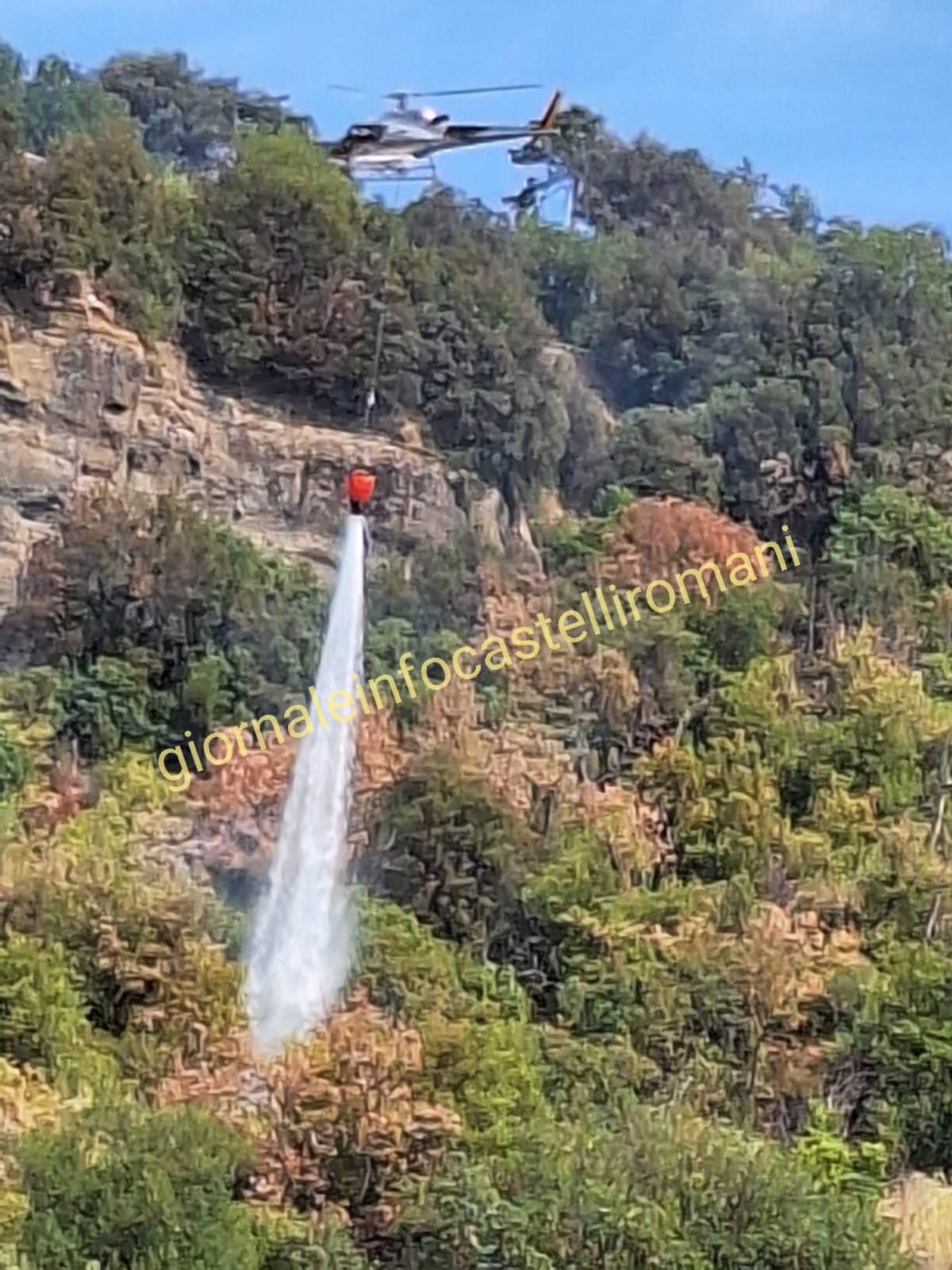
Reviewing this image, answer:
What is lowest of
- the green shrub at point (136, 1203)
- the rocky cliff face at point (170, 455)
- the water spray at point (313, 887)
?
the green shrub at point (136, 1203)

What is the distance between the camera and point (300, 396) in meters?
20.8

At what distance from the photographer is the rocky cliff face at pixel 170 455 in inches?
733

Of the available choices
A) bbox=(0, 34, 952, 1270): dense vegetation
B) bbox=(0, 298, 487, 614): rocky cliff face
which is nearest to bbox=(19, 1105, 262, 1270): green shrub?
bbox=(0, 34, 952, 1270): dense vegetation

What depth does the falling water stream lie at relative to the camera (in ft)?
42.8

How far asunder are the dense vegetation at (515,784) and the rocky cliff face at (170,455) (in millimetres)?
403

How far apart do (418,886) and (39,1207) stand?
521cm

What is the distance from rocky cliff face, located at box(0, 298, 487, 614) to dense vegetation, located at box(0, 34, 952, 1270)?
40cm

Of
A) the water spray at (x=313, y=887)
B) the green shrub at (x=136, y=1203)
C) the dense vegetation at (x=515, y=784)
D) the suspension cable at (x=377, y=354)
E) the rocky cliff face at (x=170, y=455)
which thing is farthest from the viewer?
the suspension cable at (x=377, y=354)

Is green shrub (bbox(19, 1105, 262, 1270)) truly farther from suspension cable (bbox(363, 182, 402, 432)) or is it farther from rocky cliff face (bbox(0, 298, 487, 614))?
suspension cable (bbox(363, 182, 402, 432))

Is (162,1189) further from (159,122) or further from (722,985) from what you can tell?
(159,122)

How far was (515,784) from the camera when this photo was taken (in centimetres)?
1498

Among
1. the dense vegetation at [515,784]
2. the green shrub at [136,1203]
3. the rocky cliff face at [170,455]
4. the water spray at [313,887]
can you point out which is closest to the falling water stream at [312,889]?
the water spray at [313,887]

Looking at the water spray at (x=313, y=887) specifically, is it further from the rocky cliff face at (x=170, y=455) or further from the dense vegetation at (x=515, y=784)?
the rocky cliff face at (x=170, y=455)

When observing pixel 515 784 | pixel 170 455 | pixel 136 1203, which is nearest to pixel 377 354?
pixel 170 455
